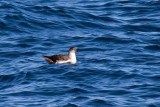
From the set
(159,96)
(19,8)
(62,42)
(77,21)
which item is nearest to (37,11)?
(19,8)

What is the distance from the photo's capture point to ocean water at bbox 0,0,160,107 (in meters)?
16.4

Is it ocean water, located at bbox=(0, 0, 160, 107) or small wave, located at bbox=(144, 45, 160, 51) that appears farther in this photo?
small wave, located at bbox=(144, 45, 160, 51)

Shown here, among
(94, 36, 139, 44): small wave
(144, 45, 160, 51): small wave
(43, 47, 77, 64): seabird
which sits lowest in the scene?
(43, 47, 77, 64): seabird

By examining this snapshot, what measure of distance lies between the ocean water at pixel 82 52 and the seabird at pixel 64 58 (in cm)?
29

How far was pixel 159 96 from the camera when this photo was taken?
16344 millimetres

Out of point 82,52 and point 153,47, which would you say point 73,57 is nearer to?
point 82,52

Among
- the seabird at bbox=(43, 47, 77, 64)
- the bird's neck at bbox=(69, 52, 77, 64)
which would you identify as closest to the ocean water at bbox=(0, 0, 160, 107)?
the seabird at bbox=(43, 47, 77, 64)

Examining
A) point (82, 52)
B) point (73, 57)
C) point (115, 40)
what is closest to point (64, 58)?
point (73, 57)

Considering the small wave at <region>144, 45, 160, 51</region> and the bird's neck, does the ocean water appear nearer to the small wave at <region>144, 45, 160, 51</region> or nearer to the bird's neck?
the small wave at <region>144, 45, 160, 51</region>

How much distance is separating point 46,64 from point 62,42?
3442mm

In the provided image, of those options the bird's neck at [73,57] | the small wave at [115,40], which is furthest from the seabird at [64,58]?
the small wave at [115,40]

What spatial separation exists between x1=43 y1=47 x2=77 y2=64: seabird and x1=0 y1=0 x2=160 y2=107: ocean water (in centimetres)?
29

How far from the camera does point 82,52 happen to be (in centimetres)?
2273

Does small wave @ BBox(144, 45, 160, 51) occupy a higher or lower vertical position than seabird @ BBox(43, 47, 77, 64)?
higher
